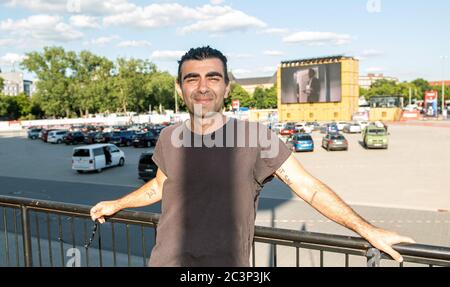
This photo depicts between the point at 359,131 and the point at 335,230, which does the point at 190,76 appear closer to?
the point at 335,230

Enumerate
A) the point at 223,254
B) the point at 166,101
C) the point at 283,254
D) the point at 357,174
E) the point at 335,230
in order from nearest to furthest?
1. the point at 223,254
2. the point at 283,254
3. the point at 335,230
4. the point at 357,174
5. the point at 166,101

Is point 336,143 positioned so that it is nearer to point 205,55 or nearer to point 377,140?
point 377,140

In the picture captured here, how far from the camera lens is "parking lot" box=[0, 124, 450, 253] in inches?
479

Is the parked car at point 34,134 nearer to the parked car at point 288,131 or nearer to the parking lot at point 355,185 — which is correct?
the parking lot at point 355,185

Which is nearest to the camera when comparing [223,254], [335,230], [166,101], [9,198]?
[223,254]

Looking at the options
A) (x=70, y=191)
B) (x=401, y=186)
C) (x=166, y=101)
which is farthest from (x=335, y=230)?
(x=166, y=101)

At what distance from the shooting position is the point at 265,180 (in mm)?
2510

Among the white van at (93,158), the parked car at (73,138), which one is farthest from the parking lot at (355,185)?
the parked car at (73,138)

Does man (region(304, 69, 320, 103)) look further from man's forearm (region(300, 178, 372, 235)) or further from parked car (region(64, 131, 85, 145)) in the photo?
man's forearm (region(300, 178, 372, 235))

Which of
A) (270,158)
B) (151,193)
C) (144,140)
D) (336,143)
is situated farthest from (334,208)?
(144,140)
